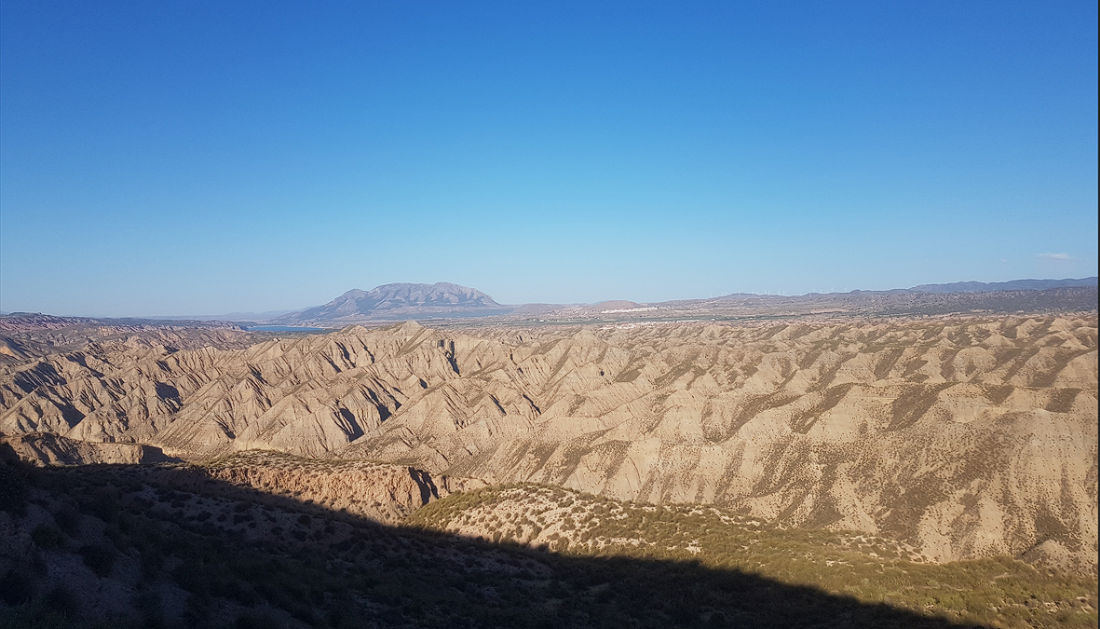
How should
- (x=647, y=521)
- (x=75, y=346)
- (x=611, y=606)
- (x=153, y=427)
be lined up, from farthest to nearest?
(x=75, y=346) < (x=153, y=427) < (x=647, y=521) < (x=611, y=606)

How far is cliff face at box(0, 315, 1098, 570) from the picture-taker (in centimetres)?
3772

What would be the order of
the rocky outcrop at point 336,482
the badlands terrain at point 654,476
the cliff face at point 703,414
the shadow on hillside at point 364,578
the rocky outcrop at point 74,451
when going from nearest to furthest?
the shadow on hillside at point 364,578 < the badlands terrain at point 654,476 < the cliff face at point 703,414 < the rocky outcrop at point 336,482 < the rocky outcrop at point 74,451

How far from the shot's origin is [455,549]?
1176 inches

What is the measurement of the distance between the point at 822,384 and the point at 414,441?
192 ft

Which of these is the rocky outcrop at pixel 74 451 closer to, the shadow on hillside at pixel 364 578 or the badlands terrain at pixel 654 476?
the badlands terrain at pixel 654 476

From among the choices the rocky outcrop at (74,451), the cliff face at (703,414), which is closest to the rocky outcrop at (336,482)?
the cliff face at (703,414)

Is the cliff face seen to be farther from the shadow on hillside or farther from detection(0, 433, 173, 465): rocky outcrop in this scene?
detection(0, 433, 173, 465): rocky outcrop

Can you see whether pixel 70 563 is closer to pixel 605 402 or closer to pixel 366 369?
pixel 605 402

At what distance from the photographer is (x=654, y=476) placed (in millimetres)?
57875

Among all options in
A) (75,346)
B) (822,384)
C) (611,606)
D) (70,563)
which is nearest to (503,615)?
(611,606)

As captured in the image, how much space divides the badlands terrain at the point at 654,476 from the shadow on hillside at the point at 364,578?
0.20 m

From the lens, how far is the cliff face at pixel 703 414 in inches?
1485

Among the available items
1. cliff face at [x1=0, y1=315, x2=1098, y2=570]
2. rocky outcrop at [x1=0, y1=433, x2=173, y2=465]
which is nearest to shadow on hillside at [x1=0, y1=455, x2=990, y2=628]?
cliff face at [x1=0, y1=315, x2=1098, y2=570]

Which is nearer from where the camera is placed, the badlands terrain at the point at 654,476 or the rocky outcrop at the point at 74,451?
the badlands terrain at the point at 654,476
